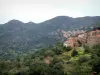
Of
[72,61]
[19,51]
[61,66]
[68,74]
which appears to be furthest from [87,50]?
[19,51]

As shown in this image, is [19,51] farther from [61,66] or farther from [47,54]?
[61,66]

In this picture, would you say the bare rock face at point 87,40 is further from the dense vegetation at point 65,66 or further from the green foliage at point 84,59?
the green foliage at point 84,59

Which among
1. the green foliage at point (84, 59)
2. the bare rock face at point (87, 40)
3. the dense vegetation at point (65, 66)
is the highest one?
the bare rock face at point (87, 40)

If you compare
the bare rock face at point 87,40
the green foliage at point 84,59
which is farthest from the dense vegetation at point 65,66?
the bare rock face at point 87,40

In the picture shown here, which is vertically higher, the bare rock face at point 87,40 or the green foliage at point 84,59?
the bare rock face at point 87,40

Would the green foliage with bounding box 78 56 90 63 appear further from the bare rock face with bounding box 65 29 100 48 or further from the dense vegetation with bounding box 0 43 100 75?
the bare rock face with bounding box 65 29 100 48

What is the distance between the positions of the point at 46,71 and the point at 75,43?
27.9 m

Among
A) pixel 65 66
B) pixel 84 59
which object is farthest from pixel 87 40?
pixel 65 66

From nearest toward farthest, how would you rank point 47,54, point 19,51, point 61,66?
point 61,66, point 47,54, point 19,51

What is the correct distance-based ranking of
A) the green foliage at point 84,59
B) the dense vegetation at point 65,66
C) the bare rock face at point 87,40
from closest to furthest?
the dense vegetation at point 65,66
the green foliage at point 84,59
the bare rock face at point 87,40

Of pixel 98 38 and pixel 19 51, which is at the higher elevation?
pixel 98 38

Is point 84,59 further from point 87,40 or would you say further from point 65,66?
point 87,40

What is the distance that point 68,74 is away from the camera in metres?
46.7

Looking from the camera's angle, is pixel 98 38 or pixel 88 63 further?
pixel 98 38
